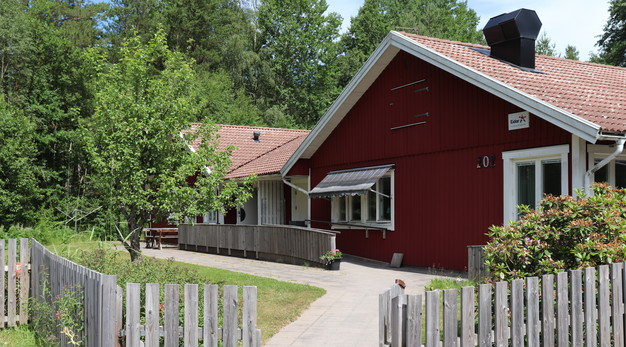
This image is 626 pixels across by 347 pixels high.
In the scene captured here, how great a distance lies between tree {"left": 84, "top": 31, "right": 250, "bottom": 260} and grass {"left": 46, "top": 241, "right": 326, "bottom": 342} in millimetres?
1665

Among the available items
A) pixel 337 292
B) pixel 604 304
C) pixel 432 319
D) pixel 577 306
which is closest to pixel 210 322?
pixel 432 319

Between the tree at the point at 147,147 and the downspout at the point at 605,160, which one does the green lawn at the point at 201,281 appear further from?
the downspout at the point at 605,160

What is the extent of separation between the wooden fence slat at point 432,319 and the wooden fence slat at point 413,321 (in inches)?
2.9

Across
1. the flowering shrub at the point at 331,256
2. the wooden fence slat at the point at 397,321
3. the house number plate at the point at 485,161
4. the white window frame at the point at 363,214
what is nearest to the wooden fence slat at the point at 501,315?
the wooden fence slat at the point at 397,321

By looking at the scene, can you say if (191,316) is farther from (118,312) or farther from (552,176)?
(552,176)

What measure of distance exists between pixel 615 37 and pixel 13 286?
3955 centimetres

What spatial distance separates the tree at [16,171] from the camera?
3192 centimetres

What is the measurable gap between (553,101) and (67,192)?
3143 centimetres

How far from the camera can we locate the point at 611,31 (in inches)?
1626

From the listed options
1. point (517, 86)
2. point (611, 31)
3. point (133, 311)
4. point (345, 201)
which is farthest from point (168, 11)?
point (133, 311)

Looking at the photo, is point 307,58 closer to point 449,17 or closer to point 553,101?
point 449,17

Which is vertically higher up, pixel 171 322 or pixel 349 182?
pixel 349 182

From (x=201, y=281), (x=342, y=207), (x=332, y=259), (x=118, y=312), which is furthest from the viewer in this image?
(x=342, y=207)

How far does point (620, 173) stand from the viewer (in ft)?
42.5
